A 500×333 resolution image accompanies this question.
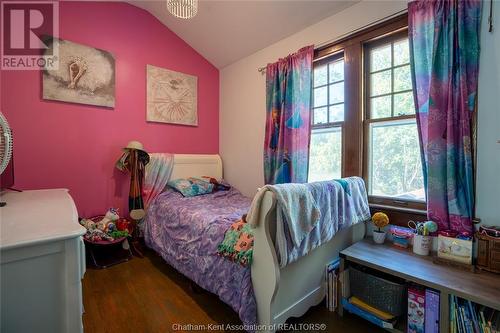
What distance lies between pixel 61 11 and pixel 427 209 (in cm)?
395

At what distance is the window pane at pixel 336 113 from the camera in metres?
2.34

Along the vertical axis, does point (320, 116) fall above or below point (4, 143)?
above

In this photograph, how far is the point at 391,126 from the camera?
2037 millimetres

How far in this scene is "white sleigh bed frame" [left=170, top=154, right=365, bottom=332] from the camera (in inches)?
51.3

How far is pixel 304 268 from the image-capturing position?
5.13 feet

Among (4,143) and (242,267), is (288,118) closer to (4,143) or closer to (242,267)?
(242,267)

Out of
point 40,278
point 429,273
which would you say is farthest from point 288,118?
point 40,278

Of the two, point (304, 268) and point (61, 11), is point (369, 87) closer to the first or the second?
point (304, 268)

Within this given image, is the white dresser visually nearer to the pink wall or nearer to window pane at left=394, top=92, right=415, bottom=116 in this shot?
the pink wall

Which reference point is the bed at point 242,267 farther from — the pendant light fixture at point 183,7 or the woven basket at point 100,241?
the pendant light fixture at point 183,7

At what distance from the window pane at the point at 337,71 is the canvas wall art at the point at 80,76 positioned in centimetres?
255

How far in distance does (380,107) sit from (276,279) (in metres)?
1.76

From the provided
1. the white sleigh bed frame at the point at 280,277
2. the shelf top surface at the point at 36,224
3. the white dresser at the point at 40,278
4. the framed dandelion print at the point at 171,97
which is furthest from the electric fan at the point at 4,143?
the framed dandelion print at the point at 171,97

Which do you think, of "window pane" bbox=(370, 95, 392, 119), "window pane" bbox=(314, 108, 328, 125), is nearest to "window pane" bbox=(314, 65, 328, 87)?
"window pane" bbox=(314, 108, 328, 125)
